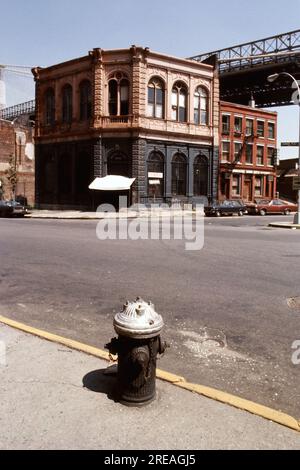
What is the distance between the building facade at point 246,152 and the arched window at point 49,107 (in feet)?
54.6

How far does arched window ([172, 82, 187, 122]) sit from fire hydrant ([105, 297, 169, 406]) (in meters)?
33.5

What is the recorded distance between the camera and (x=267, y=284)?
822cm

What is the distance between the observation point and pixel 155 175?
3441 cm

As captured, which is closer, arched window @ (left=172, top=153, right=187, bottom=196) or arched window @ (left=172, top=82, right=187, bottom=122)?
arched window @ (left=172, top=82, right=187, bottom=122)

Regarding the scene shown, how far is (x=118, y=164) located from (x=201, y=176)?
8.27 metres

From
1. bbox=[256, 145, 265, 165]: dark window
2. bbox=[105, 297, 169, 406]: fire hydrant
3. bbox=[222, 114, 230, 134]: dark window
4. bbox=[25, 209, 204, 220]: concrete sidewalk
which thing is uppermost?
bbox=[222, 114, 230, 134]: dark window

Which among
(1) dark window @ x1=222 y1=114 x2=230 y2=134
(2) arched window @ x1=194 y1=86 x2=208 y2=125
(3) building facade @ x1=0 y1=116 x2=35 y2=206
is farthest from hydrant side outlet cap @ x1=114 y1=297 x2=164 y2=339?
(3) building facade @ x1=0 y1=116 x2=35 y2=206

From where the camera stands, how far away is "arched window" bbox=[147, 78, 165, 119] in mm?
33812

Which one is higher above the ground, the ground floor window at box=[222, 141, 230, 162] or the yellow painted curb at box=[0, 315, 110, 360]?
the ground floor window at box=[222, 141, 230, 162]

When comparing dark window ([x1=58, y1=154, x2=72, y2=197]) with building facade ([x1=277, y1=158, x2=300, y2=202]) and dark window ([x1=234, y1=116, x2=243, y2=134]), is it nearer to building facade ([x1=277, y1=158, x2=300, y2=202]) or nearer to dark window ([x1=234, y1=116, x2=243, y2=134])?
dark window ([x1=234, y1=116, x2=243, y2=134])

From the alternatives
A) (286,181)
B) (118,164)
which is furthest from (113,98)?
(286,181)
